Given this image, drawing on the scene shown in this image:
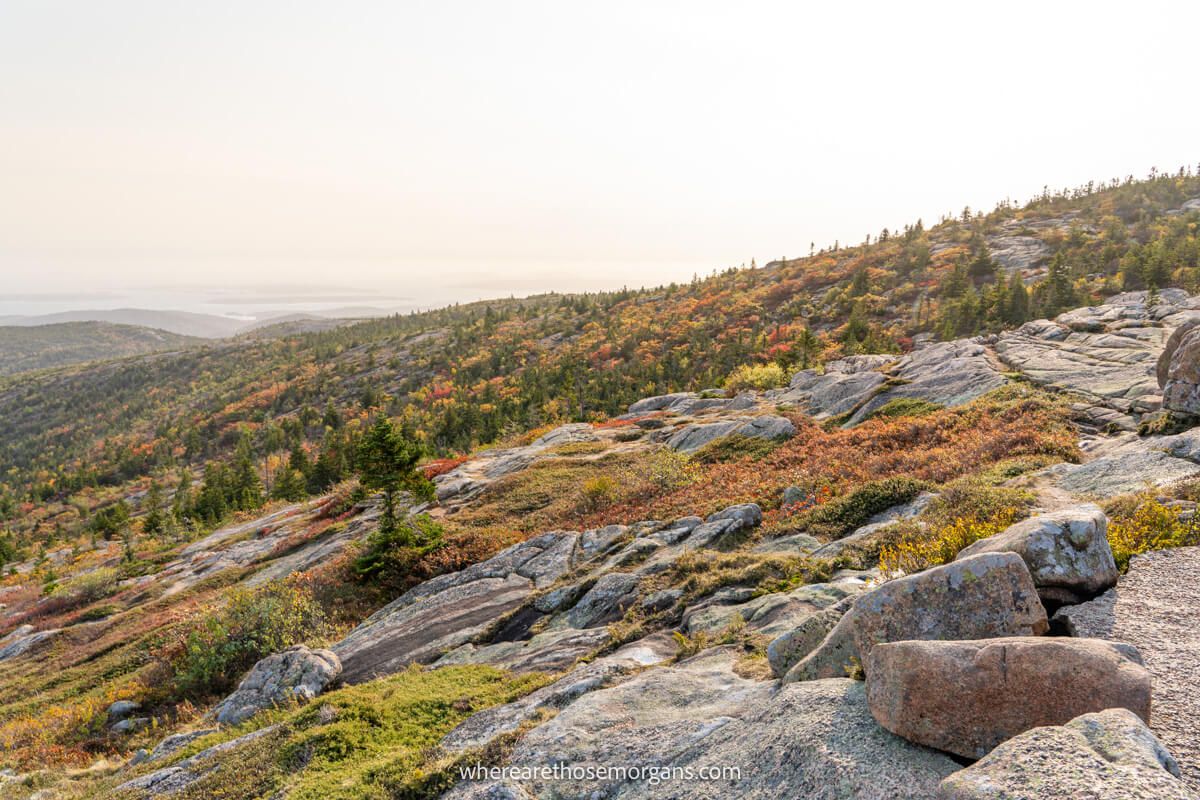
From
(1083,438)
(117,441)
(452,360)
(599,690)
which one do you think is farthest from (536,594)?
Result: (117,441)

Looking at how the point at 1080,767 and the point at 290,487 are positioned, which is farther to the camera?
the point at 290,487

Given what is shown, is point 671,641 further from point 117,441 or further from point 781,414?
point 117,441

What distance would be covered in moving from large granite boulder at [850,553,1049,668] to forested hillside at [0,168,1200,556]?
34291 millimetres

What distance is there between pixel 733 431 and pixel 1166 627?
20.1 metres

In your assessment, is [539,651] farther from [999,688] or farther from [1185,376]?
[1185,376]

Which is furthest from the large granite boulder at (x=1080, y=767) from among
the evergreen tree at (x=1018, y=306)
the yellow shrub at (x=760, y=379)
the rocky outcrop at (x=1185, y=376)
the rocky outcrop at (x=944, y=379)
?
the evergreen tree at (x=1018, y=306)

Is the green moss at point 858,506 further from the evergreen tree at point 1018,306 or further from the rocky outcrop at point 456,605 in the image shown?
the evergreen tree at point 1018,306

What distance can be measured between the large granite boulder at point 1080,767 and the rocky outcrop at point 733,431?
20794mm

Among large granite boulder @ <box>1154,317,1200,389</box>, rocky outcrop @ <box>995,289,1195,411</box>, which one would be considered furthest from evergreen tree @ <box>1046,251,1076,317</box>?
large granite boulder @ <box>1154,317,1200,389</box>

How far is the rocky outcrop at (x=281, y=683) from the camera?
12125 millimetres

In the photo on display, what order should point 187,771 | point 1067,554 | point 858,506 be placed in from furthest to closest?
1. point 858,506
2. point 187,771
3. point 1067,554

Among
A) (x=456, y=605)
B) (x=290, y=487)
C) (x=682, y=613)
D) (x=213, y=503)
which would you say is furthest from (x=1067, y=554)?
(x=213, y=503)

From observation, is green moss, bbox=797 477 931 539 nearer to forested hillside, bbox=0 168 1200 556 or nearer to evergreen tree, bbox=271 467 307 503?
forested hillside, bbox=0 168 1200 556

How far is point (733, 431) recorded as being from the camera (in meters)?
26.1
